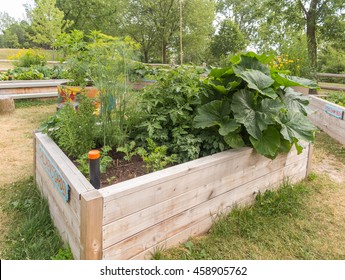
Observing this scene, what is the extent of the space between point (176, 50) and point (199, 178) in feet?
65.6

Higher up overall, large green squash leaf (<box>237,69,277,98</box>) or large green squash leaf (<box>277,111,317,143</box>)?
large green squash leaf (<box>237,69,277,98</box>)

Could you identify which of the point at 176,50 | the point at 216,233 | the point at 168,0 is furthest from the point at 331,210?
the point at 176,50

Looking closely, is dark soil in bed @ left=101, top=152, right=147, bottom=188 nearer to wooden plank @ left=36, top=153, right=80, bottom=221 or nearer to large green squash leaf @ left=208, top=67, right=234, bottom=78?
wooden plank @ left=36, top=153, right=80, bottom=221

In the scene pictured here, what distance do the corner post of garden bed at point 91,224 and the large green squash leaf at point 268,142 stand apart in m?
1.11

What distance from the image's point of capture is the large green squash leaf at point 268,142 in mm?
1882

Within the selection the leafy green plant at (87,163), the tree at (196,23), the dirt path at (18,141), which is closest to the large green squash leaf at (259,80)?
the leafy green plant at (87,163)

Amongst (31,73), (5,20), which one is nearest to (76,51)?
(31,73)

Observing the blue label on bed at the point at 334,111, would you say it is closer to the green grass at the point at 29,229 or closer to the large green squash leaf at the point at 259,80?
the large green squash leaf at the point at 259,80

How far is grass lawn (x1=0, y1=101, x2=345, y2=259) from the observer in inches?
63.1

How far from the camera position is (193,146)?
1.87m

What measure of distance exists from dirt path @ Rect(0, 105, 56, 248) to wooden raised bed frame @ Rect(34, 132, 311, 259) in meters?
0.51

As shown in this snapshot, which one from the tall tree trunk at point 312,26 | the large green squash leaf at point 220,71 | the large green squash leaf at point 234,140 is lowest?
the large green squash leaf at point 234,140

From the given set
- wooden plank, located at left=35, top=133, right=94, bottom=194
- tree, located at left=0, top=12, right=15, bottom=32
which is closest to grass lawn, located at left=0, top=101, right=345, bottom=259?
wooden plank, located at left=35, top=133, right=94, bottom=194

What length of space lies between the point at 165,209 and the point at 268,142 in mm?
885
